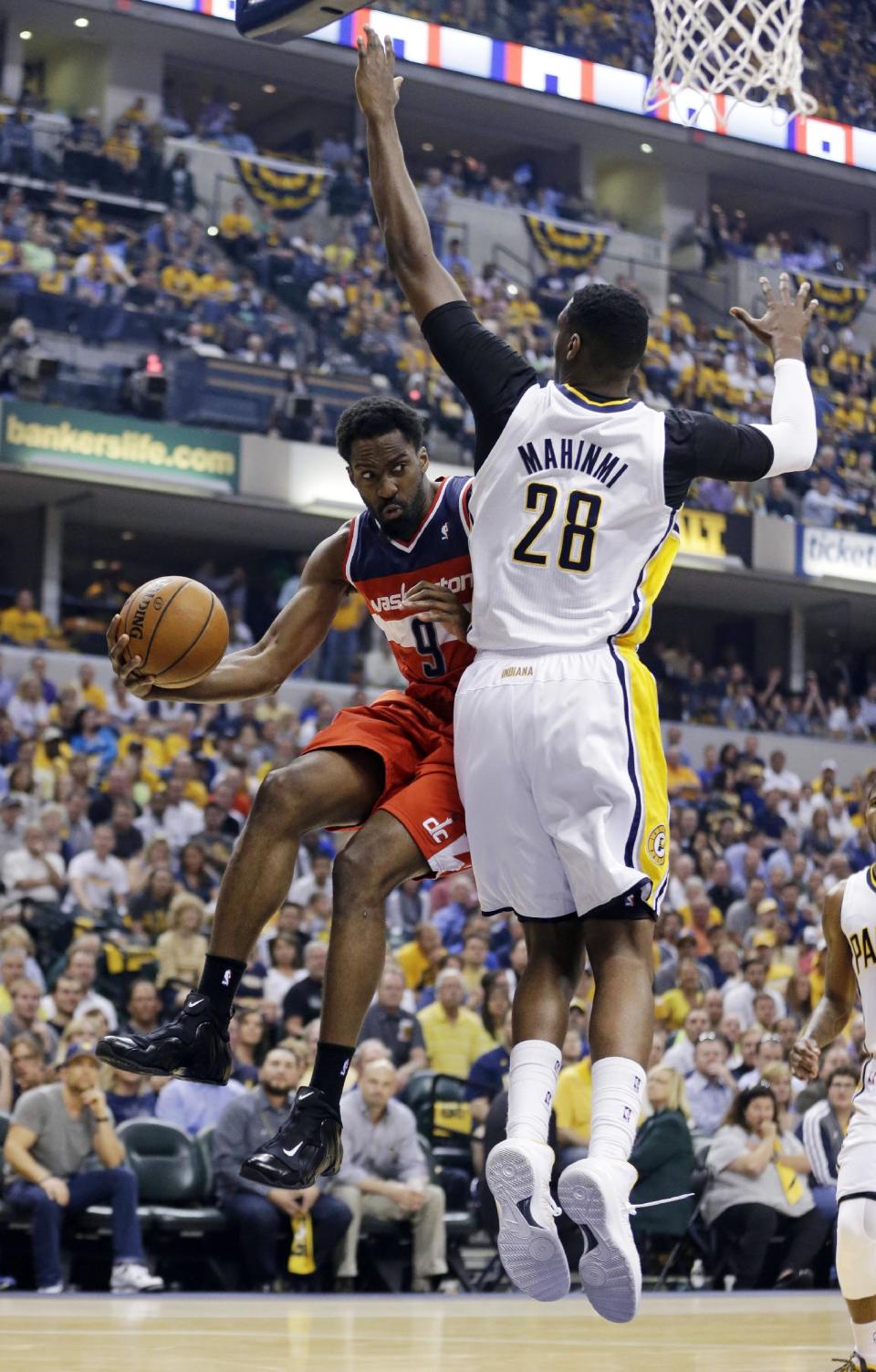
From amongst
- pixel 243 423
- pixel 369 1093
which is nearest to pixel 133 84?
pixel 243 423

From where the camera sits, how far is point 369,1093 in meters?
9.61

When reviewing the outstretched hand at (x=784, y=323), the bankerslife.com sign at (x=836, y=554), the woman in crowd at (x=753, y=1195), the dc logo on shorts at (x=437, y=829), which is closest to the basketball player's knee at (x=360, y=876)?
the dc logo on shorts at (x=437, y=829)

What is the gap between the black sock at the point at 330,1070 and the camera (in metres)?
4.74

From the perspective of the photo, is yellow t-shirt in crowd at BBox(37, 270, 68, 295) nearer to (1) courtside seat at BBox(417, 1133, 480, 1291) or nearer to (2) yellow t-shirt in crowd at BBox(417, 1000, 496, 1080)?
(2) yellow t-shirt in crowd at BBox(417, 1000, 496, 1080)

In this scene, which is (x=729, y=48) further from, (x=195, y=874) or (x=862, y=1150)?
(x=862, y=1150)

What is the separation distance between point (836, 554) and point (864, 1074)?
1810cm

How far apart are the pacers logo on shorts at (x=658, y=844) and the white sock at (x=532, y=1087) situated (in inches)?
21.4

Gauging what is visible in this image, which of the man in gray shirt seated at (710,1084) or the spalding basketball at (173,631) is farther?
the man in gray shirt seated at (710,1084)

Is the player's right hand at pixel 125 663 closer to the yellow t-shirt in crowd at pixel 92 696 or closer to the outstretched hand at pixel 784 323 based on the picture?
the outstretched hand at pixel 784 323

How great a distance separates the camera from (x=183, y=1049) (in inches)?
185

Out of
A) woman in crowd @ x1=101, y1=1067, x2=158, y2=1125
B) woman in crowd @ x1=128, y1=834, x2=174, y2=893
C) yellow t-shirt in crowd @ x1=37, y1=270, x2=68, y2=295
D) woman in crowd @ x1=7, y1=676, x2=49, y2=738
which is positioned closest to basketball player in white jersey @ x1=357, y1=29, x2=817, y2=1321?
woman in crowd @ x1=101, y1=1067, x2=158, y2=1125

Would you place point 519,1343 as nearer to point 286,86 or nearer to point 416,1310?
point 416,1310

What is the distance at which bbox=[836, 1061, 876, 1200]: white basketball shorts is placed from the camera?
608 cm

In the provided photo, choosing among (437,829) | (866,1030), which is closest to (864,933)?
(866,1030)
